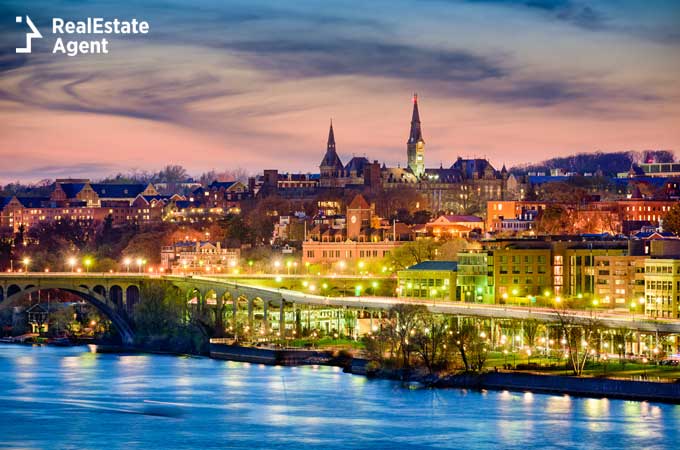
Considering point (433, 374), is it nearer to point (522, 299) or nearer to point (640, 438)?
point (640, 438)

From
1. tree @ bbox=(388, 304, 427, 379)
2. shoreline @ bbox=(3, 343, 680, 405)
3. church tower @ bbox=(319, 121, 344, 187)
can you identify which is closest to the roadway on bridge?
tree @ bbox=(388, 304, 427, 379)

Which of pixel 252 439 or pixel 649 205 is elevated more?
pixel 649 205

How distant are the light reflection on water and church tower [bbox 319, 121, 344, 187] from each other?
90.1 metres

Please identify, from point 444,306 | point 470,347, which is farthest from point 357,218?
point 470,347

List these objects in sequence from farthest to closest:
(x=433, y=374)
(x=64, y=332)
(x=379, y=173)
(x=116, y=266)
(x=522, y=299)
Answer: (x=379, y=173), (x=116, y=266), (x=64, y=332), (x=522, y=299), (x=433, y=374)

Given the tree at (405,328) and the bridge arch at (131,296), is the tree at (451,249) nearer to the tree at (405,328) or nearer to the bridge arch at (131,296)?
the bridge arch at (131,296)

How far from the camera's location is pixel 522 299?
218ft

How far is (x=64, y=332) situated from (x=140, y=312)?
646cm

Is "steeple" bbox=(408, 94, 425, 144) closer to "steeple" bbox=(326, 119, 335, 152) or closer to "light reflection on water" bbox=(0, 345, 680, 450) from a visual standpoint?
"steeple" bbox=(326, 119, 335, 152)

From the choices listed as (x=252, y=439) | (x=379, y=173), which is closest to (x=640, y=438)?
(x=252, y=439)

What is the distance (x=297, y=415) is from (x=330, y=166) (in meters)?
103

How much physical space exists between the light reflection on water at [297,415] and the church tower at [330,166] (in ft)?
296

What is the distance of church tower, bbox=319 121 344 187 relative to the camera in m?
144

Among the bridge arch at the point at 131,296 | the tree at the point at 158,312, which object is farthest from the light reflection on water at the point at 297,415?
the bridge arch at the point at 131,296
